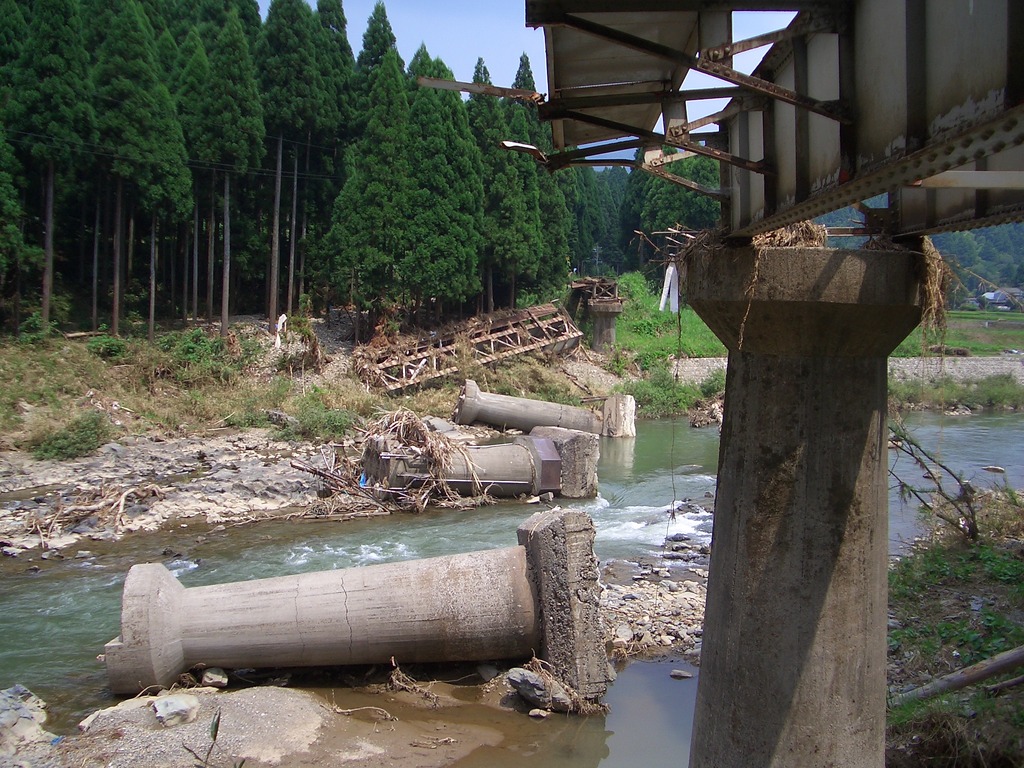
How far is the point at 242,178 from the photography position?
88.8 ft

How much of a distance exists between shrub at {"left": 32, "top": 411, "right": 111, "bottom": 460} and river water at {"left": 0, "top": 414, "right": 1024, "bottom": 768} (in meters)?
4.55

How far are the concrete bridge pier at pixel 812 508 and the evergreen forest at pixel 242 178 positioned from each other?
783 inches

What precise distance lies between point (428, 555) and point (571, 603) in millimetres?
4654

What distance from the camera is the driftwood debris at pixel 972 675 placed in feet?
19.0

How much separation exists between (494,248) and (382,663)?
2366 centimetres

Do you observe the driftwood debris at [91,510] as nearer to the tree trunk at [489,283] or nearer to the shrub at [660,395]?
the shrub at [660,395]

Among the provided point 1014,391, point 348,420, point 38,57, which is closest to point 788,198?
point 348,420

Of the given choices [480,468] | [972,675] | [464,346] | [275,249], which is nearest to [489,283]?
[464,346]

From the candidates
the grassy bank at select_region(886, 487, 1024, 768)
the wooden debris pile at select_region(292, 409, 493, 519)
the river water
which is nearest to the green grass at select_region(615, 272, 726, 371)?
the river water

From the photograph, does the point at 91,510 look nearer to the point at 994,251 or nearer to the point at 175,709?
the point at 175,709

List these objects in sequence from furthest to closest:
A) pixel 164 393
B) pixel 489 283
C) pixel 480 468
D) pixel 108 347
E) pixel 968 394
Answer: pixel 489 283 → pixel 968 394 → pixel 108 347 → pixel 164 393 → pixel 480 468

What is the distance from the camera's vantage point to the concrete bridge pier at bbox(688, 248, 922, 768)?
412 centimetres

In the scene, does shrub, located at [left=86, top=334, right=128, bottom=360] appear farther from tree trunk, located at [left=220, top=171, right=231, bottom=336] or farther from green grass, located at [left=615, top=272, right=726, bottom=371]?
green grass, located at [left=615, top=272, right=726, bottom=371]

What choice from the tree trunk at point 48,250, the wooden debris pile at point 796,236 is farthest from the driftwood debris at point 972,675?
the tree trunk at point 48,250
